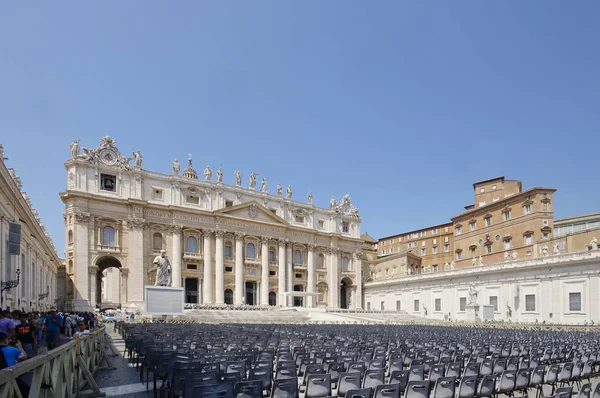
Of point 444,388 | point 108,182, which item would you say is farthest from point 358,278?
point 444,388

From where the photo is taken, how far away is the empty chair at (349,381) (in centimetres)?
817

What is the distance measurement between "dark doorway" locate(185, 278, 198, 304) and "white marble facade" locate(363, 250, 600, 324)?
29.8 meters

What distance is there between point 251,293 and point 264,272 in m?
3.69

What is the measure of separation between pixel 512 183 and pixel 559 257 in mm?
23858

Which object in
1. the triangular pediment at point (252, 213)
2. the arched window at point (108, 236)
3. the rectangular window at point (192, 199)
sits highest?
the rectangular window at point (192, 199)

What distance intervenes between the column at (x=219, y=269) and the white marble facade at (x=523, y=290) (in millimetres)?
26405

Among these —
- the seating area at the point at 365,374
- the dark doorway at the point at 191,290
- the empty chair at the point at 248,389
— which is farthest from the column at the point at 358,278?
the empty chair at the point at 248,389

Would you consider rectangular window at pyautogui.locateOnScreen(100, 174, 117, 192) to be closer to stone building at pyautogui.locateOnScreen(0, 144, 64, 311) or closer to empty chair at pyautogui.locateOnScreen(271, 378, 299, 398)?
stone building at pyautogui.locateOnScreen(0, 144, 64, 311)

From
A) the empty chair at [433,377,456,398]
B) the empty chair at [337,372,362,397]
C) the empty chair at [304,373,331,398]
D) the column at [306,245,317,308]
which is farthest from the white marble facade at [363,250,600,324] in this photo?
the empty chair at [304,373,331,398]

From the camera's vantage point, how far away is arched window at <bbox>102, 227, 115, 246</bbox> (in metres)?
52.7

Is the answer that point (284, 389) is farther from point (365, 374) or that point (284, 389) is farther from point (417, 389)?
point (417, 389)

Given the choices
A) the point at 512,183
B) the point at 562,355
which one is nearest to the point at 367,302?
the point at 512,183

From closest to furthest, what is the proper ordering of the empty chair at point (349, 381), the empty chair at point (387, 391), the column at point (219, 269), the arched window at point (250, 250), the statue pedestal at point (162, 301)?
the empty chair at point (387, 391)
the empty chair at point (349, 381)
the statue pedestal at point (162, 301)
the column at point (219, 269)
the arched window at point (250, 250)

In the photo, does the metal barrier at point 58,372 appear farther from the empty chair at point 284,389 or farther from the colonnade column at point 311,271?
the colonnade column at point 311,271
